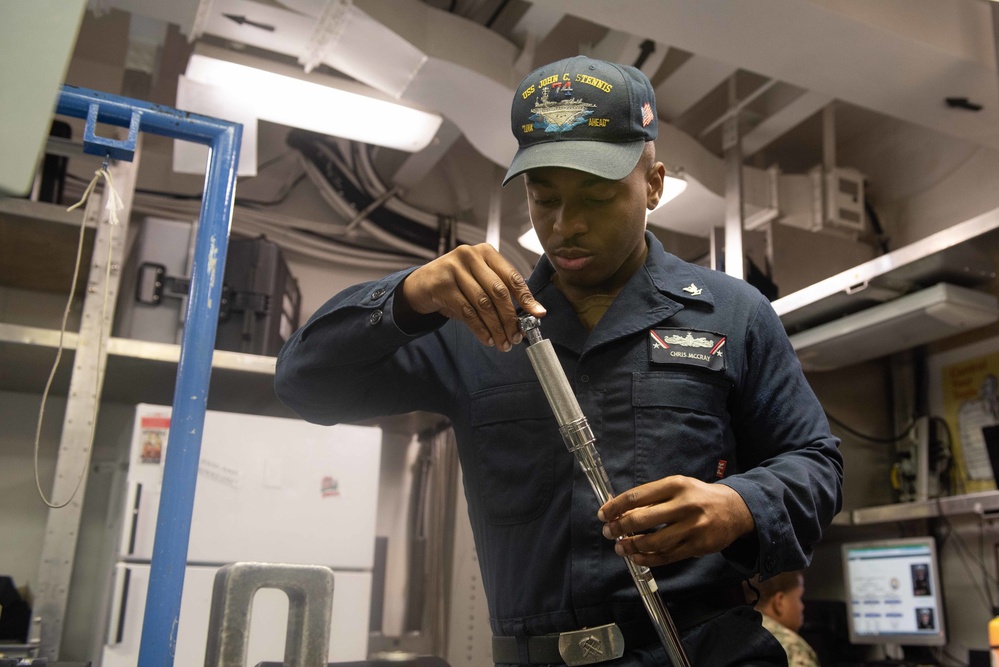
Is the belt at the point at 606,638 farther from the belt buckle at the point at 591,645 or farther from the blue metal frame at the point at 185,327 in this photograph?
the blue metal frame at the point at 185,327

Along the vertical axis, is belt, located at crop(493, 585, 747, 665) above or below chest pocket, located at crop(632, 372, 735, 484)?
below

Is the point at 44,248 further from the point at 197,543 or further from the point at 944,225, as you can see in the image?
the point at 944,225

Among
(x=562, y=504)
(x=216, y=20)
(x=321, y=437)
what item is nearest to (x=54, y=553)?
(x=321, y=437)

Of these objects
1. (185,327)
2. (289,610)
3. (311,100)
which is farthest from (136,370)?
(289,610)

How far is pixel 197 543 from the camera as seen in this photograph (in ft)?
8.00

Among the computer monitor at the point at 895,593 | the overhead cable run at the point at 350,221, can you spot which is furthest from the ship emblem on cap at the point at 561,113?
the computer monitor at the point at 895,593

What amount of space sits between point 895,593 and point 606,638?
9.40ft

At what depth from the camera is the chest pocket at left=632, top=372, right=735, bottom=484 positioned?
0.90 m

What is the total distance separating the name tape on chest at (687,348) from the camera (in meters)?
0.93

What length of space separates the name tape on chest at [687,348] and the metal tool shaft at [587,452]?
18 cm

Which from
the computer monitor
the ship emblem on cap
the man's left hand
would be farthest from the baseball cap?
the computer monitor

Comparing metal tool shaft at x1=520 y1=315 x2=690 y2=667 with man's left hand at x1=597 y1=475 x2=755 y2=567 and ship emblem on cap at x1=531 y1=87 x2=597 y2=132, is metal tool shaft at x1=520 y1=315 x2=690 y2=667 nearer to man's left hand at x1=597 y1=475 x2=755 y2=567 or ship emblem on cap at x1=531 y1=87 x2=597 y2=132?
man's left hand at x1=597 y1=475 x2=755 y2=567

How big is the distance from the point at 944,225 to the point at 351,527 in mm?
2674

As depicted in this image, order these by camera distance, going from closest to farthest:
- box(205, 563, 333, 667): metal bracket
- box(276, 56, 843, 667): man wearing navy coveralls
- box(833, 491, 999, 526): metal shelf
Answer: box(205, 563, 333, 667): metal bracket < box(276, 56, 843, 667): man wearing navy coveralls < box(833, 491, 999, 526): metal shelf
